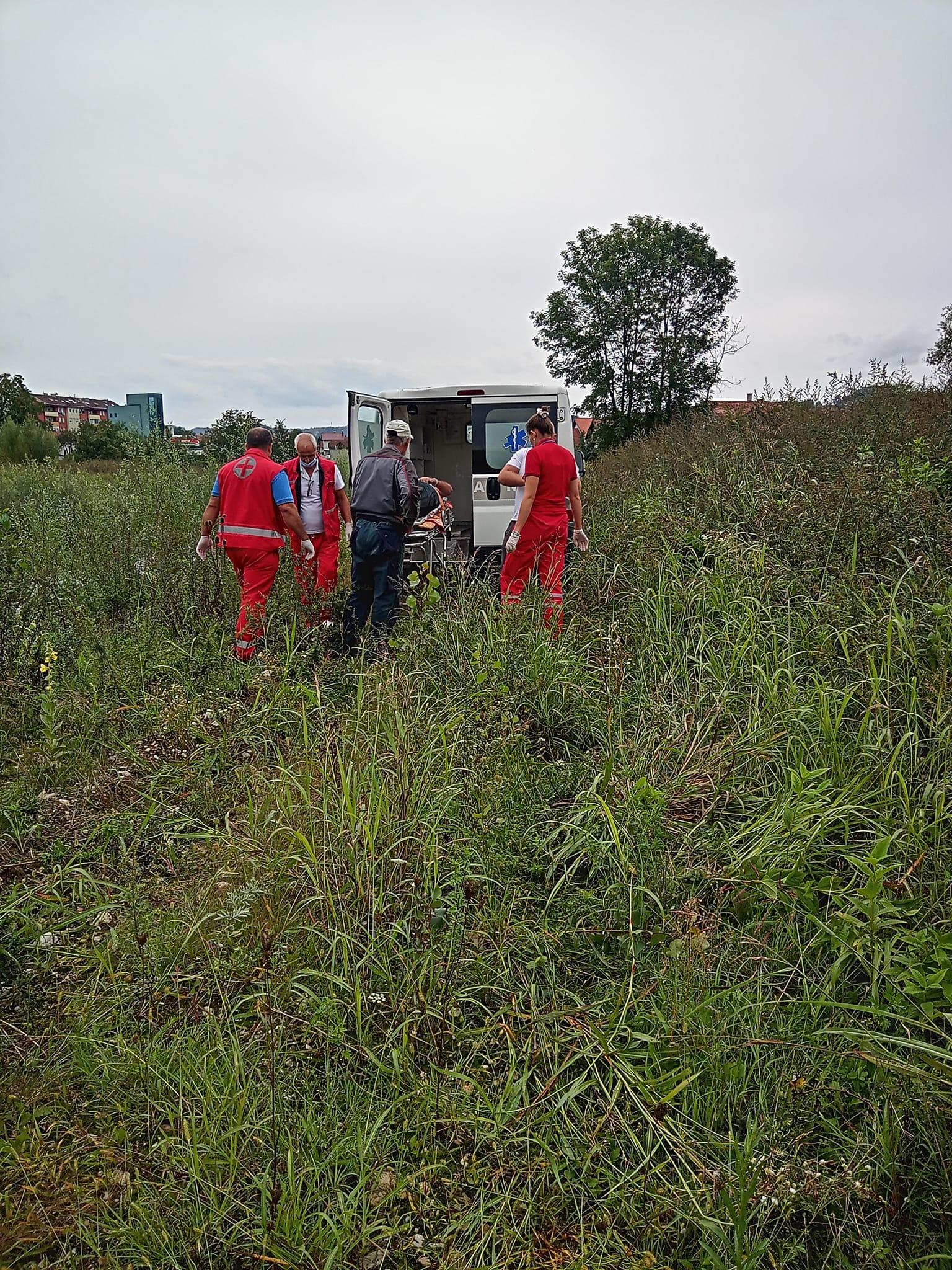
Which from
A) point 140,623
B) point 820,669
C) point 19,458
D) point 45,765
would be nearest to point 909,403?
point 820,669

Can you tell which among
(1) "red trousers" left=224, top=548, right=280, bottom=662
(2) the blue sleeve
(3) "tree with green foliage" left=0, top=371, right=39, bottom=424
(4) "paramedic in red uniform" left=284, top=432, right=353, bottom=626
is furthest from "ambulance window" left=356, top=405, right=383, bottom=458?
(3) "tree with green foliage" left=0, top=371, right=39, bottom=424

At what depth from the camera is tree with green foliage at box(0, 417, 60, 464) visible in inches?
954

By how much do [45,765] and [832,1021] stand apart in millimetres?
3751

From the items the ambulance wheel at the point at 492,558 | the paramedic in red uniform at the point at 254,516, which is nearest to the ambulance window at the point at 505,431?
the ambulance wheel at the point at 492,558

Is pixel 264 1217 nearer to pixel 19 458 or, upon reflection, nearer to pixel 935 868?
pixel 935 868

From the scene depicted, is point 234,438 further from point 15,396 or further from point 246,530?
point 15,396

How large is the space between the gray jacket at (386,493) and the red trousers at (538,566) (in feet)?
2.93

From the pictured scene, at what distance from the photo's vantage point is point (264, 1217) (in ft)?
6.30

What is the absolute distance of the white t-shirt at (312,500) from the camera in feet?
22.7

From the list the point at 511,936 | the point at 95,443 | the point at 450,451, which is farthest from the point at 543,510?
the point at 95,443

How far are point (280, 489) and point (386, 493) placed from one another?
0.81 metres

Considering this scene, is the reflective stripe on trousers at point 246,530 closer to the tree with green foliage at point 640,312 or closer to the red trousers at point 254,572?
the red trousers at point 254,572

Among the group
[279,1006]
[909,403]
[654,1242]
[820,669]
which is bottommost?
[654,1242]

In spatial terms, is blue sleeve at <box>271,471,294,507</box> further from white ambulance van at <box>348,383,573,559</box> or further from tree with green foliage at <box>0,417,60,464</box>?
tree with green foliage at <box>0,417,60,464</box>
